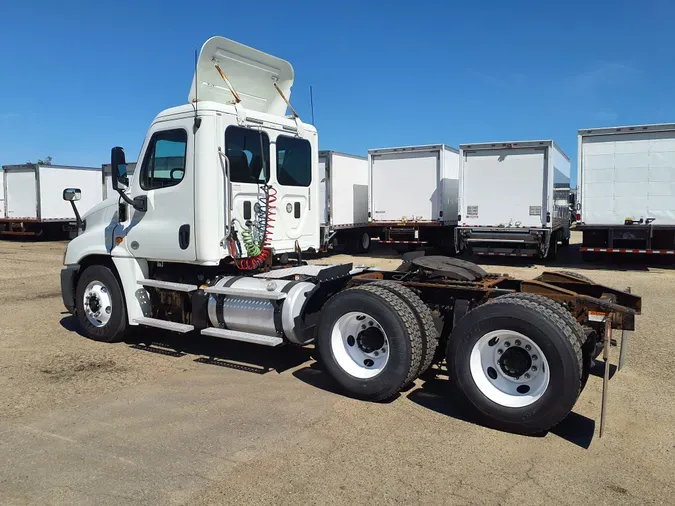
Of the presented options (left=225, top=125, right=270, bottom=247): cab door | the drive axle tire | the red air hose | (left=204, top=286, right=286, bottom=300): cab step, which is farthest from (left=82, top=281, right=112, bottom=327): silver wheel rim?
the drive axle tire

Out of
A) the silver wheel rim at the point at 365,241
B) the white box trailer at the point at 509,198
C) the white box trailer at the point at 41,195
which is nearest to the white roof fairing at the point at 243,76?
the white box trailer at the point at 509,198

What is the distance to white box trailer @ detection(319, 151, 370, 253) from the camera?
18391 mm

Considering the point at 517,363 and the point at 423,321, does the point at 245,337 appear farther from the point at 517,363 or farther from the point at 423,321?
the point at 517,363

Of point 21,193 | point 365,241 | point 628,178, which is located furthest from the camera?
point 21,193

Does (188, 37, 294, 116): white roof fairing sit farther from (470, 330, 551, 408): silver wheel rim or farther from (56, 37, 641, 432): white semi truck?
(470, 330, 551, 408): silver wheel rim

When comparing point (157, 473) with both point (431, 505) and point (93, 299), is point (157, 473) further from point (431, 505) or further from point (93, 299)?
point (93, 299)

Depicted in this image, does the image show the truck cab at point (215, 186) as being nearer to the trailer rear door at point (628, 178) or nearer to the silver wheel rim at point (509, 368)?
the silver wheel rim at point (509, 368)

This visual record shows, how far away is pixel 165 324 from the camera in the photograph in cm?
664

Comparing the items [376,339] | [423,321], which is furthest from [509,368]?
[376,339]

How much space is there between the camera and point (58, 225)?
26844mm

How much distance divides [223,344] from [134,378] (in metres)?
1.58

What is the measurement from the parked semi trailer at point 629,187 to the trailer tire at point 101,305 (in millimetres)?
12384

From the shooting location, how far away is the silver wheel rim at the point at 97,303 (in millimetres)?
7270

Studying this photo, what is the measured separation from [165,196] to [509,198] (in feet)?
38.5
